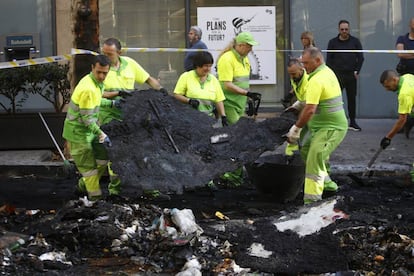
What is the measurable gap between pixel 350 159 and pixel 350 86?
2655 mm

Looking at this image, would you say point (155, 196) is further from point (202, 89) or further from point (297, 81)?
point (297, 81)

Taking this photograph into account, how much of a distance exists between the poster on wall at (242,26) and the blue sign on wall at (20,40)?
3.06 m

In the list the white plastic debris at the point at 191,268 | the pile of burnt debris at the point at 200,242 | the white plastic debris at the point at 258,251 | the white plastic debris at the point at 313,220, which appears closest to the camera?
the white plastic debris at the point at 191,268

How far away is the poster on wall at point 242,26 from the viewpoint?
15.6 m

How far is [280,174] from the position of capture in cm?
945

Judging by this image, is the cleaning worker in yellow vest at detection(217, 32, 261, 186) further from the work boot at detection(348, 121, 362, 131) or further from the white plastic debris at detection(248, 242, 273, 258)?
the work boot at detection(348, 121, 362, 131)

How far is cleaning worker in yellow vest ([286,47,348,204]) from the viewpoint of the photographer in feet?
29.0

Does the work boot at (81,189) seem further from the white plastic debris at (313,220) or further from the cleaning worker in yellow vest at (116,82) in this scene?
the white plastic debris at (313,220)

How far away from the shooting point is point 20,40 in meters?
15.5

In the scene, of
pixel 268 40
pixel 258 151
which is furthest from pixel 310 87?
pixel 268 40

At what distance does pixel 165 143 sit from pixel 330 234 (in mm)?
2304

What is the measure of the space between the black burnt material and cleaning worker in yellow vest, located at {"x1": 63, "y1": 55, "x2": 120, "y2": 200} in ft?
0.71

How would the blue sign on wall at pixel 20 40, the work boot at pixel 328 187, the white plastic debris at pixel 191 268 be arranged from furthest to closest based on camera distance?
the blue sign on wall at pixel 20 40
the work boot at pixel 328 187
the white plastic debris at pixel 191 268

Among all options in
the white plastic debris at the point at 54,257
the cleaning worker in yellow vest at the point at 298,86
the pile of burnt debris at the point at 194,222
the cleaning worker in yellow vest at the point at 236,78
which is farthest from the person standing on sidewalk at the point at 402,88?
the white plastic debris at the point at 54,257
